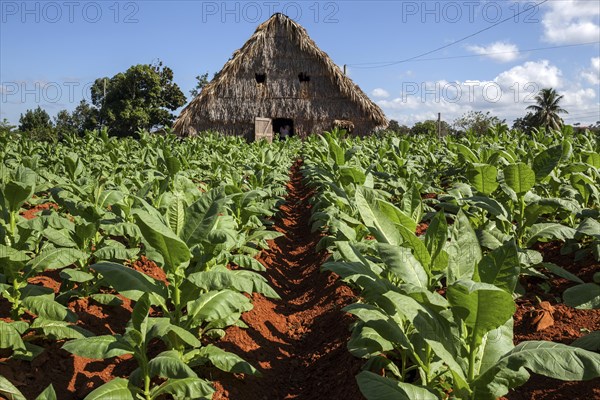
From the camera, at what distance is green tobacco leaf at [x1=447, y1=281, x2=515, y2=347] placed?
1798 mm

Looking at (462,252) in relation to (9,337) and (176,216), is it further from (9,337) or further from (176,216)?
(9,337)

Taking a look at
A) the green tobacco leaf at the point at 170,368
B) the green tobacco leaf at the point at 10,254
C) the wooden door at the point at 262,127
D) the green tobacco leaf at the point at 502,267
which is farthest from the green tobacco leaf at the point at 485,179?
the wooden door at the point at 262,127

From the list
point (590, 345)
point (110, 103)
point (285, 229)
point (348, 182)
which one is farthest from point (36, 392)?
point (110, 103)

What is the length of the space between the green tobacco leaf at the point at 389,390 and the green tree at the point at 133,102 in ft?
119

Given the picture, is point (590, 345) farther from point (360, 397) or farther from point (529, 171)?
point (529, 171)

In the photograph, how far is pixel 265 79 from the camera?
25.3 m

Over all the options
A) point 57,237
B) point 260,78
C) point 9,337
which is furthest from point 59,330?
point 260,78

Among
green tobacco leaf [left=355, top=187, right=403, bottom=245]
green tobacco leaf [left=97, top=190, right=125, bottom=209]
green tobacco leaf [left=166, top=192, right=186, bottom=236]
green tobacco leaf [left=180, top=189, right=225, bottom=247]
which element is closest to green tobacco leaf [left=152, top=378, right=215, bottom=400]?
green tobacco leaf [left=180, top=189, right=225, bottom=247]

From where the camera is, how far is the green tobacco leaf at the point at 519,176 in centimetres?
387

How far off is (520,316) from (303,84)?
2264cm

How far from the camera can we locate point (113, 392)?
7.25 ft

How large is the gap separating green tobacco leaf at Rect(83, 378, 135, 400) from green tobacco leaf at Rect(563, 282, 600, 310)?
2.07 m

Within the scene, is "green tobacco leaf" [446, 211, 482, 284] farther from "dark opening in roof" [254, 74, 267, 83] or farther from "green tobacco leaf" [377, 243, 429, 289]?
"dark opening in roof" [254, 74, 267, 83]

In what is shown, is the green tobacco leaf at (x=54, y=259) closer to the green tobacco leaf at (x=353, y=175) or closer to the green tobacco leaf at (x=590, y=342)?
the green tobacco leaf at (x=353, y=175)
